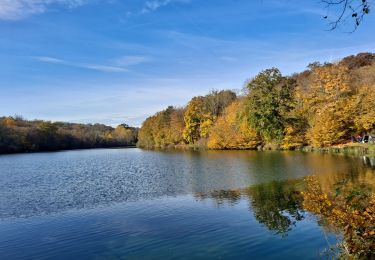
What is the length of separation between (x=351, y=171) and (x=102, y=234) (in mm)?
21218

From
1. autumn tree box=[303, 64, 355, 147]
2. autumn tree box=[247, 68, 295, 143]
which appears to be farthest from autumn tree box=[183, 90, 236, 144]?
autumn tree box=[303, 64, 355, 147]

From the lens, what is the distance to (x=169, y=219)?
17641 mm

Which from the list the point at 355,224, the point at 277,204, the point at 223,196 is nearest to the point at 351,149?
the point at 223,196

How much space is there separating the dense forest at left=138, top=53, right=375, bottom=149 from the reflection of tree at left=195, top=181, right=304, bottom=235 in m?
28.9

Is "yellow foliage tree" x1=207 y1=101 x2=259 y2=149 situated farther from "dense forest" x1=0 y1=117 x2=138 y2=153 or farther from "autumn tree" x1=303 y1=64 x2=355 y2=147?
"dense forest" x1=0 y1=117 x2=138 y2=153

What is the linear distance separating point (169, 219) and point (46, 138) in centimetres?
10661

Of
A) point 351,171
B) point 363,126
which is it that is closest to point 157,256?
point 351,171

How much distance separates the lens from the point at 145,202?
22.0m

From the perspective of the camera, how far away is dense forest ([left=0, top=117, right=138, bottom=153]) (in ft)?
342

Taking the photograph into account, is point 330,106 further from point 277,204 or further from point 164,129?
point 164,129

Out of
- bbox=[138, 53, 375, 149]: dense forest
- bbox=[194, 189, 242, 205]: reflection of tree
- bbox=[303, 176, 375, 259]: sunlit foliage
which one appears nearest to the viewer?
bbox=[303, 176, 375, 259]: sunlit foliage

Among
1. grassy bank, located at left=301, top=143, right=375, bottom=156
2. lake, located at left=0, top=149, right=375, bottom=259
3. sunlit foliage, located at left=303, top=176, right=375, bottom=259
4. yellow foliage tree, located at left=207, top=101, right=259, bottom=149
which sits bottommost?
lake, located at left=0, top=149, right=375, bottom=259

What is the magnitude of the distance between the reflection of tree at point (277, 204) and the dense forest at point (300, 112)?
2876 centimetres

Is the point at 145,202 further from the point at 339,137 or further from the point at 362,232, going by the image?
the point at 339,137
